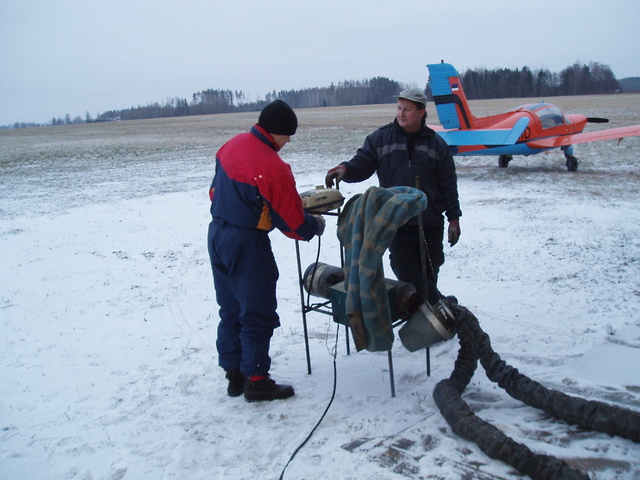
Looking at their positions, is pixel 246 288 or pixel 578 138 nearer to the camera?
pixel 246 288

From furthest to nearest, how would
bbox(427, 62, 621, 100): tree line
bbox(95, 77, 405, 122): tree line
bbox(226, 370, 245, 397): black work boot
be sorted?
bbox(95, 77, 405, 122): tree line → bbox(427, 62, 621, 100): tree line → bbox(226, 370, 245, 397): black work boot

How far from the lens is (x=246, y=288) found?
10.9 feet

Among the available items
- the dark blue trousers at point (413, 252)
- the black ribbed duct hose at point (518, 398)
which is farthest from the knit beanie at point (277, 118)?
the black ribbed duct hose at point (518, 398)

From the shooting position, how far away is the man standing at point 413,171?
3922mm

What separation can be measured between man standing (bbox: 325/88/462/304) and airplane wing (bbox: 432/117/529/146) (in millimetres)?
9648

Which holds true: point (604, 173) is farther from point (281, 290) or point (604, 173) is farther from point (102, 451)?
point (102, 451)

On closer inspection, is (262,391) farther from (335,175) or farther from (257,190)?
(335,175)

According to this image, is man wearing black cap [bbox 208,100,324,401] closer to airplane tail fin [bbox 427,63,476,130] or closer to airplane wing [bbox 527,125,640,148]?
airplane tail fin [bbox 427,63,476,130]

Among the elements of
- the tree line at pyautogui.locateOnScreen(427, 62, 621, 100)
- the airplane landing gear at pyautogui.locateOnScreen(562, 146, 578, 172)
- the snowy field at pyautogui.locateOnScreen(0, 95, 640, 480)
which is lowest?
the snowy field at pyautogui.locateOnScreen(0, 95, 640, 480)

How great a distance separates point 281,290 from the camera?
5961 mm

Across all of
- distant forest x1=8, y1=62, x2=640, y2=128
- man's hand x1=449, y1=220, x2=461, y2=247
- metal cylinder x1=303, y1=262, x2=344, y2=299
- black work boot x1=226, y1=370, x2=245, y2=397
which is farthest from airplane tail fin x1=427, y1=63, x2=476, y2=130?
distant forest x1=8, y1=62, x2=640, y2=128

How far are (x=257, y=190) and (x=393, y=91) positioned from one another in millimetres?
131963

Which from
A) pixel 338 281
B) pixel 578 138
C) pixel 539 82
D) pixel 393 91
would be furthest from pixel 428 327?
pixel 393 91

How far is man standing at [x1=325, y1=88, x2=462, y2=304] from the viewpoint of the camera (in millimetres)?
3922
